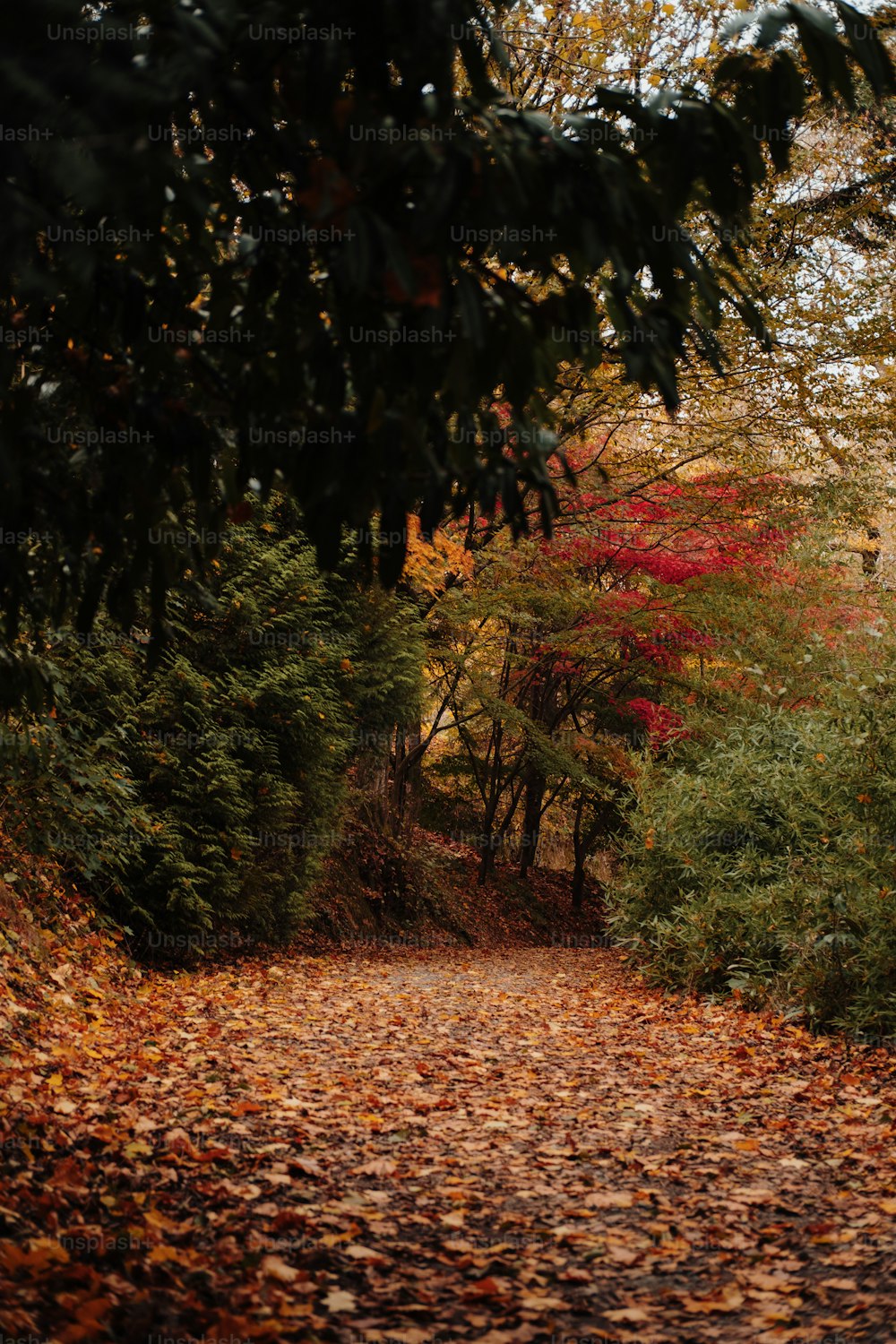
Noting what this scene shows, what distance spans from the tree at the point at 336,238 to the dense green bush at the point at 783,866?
4.88 m

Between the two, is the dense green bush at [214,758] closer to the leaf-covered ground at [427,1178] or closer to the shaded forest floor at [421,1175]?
the shaded forest floor at [421,1175]

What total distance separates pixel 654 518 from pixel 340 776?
548cm

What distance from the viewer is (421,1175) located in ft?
12.8

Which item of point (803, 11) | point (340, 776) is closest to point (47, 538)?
point (803, 11)

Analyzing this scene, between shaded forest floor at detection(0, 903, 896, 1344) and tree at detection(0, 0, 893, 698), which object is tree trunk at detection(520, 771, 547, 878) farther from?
tree at detection(0, 0, 893, 698)

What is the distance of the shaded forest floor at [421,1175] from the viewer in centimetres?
274

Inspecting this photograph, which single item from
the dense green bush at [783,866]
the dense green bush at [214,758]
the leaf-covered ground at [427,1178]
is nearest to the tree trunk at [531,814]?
the dense green bush at [783,866]

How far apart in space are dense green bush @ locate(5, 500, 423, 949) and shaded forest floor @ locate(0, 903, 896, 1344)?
847mm

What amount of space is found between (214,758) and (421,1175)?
4714 mm

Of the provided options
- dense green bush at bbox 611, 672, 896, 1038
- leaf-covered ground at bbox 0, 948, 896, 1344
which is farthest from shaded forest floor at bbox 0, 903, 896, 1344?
dense green bush at bbox 611, 672, 896, 1038

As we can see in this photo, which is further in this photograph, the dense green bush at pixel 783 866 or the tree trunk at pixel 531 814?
the tree trunk at pixel 531 814

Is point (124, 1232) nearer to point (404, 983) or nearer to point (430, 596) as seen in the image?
point (404, 983)

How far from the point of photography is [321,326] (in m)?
2.26

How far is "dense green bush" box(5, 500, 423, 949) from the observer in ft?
23.6
